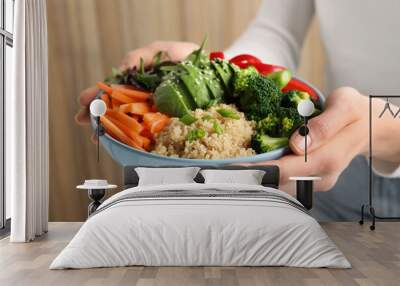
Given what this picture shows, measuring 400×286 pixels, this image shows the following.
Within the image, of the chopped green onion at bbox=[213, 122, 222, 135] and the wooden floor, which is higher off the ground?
the chopped green onion at bbox=[213, 122, 222, 135]

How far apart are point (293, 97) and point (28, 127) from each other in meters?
2.37

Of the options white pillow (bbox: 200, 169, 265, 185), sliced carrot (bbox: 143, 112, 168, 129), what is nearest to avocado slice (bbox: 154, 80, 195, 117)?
sliced carrot (bbox: 143, 112, 168, 129)

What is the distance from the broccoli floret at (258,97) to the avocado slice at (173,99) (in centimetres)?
48

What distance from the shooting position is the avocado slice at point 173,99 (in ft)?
19.0

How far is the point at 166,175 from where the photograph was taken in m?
5.55

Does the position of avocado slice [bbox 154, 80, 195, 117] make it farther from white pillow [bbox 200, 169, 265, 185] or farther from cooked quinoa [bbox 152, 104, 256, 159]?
white pillow [bbox 200, 169, 265, 185]

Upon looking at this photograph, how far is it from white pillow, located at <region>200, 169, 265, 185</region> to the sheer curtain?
1429 mm

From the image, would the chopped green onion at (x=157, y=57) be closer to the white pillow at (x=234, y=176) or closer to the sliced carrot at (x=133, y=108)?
the sliced carrot at (x=133, y=108)

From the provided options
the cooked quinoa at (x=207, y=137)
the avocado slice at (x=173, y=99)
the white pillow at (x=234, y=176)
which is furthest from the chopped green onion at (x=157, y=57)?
the white pillow at (x=234, y=176)

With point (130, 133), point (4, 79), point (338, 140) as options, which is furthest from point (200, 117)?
point (4, 79)

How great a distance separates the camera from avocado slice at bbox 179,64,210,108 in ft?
18.8

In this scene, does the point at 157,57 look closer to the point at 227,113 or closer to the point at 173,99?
the point at 173,99

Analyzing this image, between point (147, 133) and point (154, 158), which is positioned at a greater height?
point (147, 133)

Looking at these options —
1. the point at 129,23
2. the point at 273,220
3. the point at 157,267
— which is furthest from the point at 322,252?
the point at 129,23
